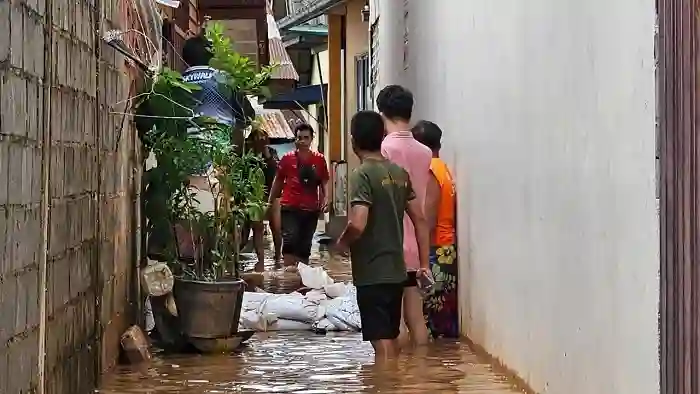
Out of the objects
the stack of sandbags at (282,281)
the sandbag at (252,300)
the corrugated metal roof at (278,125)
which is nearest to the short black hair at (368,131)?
the sandbag at (252,300)

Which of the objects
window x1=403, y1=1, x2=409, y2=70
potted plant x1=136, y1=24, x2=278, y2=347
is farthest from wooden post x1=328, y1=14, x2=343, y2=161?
potted plant x1=136, y1=24, x2=278, y2=347

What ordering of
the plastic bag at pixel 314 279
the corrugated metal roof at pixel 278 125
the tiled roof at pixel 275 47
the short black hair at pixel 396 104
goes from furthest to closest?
the corrugated metal roof at pixel 278 125
the tiled roof at pixel 275 47
the plastic bag at pixel 314 279
the short black hair at pixel 396 104

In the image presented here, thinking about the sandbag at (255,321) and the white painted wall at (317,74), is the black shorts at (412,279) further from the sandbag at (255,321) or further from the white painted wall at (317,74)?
the white painted wall at (317,74)

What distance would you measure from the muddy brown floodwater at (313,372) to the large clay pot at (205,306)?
18 cm

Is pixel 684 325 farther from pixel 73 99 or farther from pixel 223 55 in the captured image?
pixel 223 55

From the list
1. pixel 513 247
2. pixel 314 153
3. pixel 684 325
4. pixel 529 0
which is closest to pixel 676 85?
pixel 684 325

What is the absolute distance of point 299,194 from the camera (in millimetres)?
13133

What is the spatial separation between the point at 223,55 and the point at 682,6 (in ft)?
16.7

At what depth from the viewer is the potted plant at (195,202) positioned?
7375 mm

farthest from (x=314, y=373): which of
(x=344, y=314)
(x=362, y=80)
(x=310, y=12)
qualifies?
(x=310, y=12)

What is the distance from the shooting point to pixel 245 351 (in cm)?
760

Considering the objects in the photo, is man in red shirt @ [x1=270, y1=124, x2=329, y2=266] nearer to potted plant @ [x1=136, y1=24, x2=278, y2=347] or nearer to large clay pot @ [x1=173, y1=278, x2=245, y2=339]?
potted plant @ [x1=136, y1=24, x2=278, y2=347]

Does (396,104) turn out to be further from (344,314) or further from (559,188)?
(559,188)

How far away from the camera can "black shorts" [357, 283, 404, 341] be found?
257 inches
